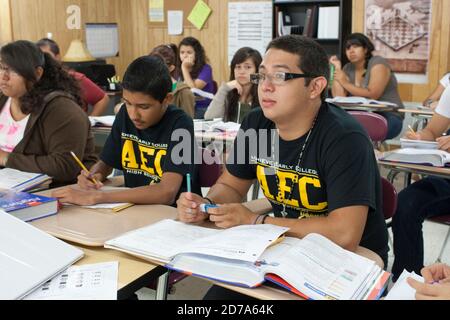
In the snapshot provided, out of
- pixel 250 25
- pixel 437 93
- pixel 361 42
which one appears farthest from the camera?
pixel 250 25

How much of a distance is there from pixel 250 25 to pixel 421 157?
419 centimetres

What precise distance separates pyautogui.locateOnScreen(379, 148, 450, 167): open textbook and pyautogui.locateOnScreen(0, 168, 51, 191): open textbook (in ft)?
4.99

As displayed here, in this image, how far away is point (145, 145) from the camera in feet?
6.89

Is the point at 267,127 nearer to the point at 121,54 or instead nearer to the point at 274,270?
the point at 274,270

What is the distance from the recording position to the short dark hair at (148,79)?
1.95 metres

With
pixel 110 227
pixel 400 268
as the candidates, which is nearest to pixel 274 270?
pixel 110 227

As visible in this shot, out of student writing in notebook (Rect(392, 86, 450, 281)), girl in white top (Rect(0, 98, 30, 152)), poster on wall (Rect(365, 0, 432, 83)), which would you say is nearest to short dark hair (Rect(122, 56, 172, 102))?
girl in white top (Rect(0, 98, 30, 152))

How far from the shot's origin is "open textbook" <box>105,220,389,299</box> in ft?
3.60

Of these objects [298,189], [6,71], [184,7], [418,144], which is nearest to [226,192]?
[298,189]

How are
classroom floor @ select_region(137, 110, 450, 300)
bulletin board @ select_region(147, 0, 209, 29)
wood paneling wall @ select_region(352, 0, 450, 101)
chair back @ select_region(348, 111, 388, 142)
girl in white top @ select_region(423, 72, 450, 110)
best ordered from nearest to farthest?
classroom floor @ select_region(137, 110, 450, 300) < chair back @ select_region(348, 111, 388, 142) < girl in white top @ select_region(423, 72, 450, 110) < wood paneling wall @ select_region(352, 0, 450, 101) < bulletin board @ select_region(147, 0, 209, 29)

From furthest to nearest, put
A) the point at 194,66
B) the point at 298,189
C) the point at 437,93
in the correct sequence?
the point at 194,66
the point at 437,93
the point at 298,189

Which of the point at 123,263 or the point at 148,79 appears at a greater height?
the point at 148,79

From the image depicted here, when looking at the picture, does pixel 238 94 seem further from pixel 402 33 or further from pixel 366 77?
pixel 402 33

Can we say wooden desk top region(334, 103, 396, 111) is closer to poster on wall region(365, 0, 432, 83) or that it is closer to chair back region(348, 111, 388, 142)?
chair back region(348, 111, 388, 142)
